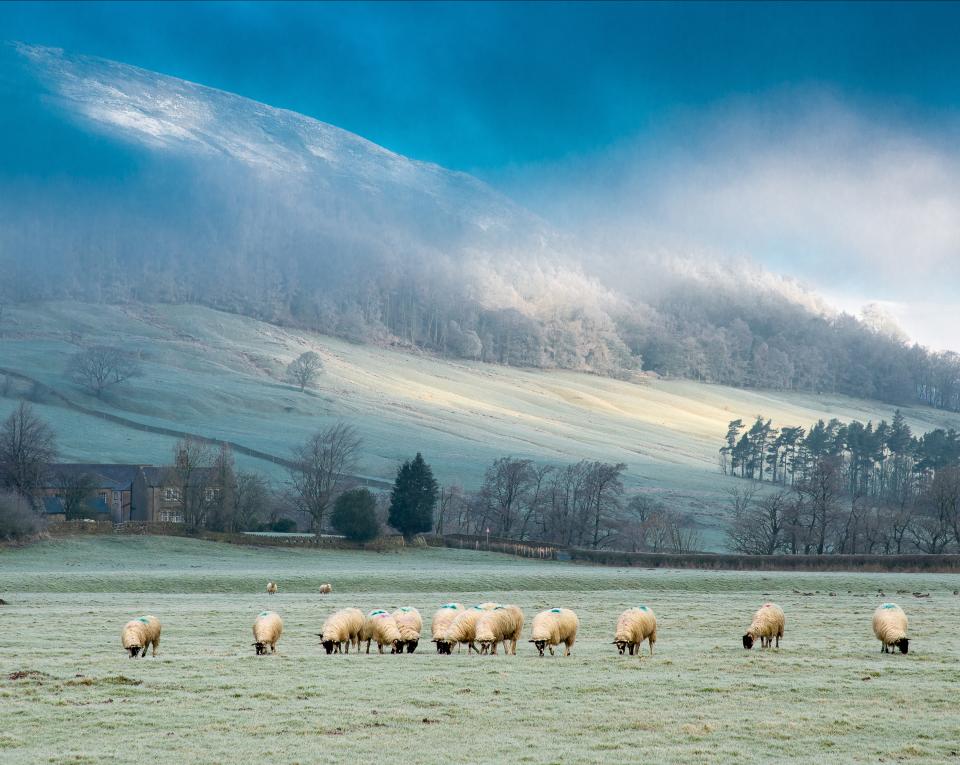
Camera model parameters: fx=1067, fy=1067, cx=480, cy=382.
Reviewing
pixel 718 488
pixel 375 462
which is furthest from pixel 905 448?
pixel 375 462

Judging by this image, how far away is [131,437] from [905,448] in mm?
121450

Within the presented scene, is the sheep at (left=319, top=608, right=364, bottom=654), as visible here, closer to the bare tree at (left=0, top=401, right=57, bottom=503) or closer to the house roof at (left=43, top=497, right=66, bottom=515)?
the bare tree at (left=0, top=401, right=57, bottom=503)

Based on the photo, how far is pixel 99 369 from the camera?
186 meters

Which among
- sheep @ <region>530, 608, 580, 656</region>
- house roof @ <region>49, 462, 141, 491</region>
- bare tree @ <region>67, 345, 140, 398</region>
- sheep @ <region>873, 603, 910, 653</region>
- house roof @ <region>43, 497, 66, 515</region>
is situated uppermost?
bare tree @ <region>67, 345, 140, 398</region>

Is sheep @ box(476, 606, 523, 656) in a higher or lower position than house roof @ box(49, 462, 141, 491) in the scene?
lower

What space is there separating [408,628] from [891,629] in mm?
13495

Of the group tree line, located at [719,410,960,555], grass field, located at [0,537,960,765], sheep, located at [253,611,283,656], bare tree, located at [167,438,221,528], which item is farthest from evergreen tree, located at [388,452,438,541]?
sheep, located at [253,611,283,656]

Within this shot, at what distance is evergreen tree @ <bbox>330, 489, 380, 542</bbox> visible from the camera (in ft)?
291

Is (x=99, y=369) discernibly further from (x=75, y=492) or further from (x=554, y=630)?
(x=554, y=630)

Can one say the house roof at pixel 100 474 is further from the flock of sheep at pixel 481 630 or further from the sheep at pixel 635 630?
the sheep at pixel 635 630

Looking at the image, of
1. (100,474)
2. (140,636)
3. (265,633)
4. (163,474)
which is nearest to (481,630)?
(265,633)

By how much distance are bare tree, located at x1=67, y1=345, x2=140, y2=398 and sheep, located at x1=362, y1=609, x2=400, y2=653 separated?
159981mm

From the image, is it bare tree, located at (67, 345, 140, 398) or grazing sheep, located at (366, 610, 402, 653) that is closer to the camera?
grazing sheep, located at (366, 610, 402, 653)

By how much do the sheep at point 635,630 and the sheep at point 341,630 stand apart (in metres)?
7.54
